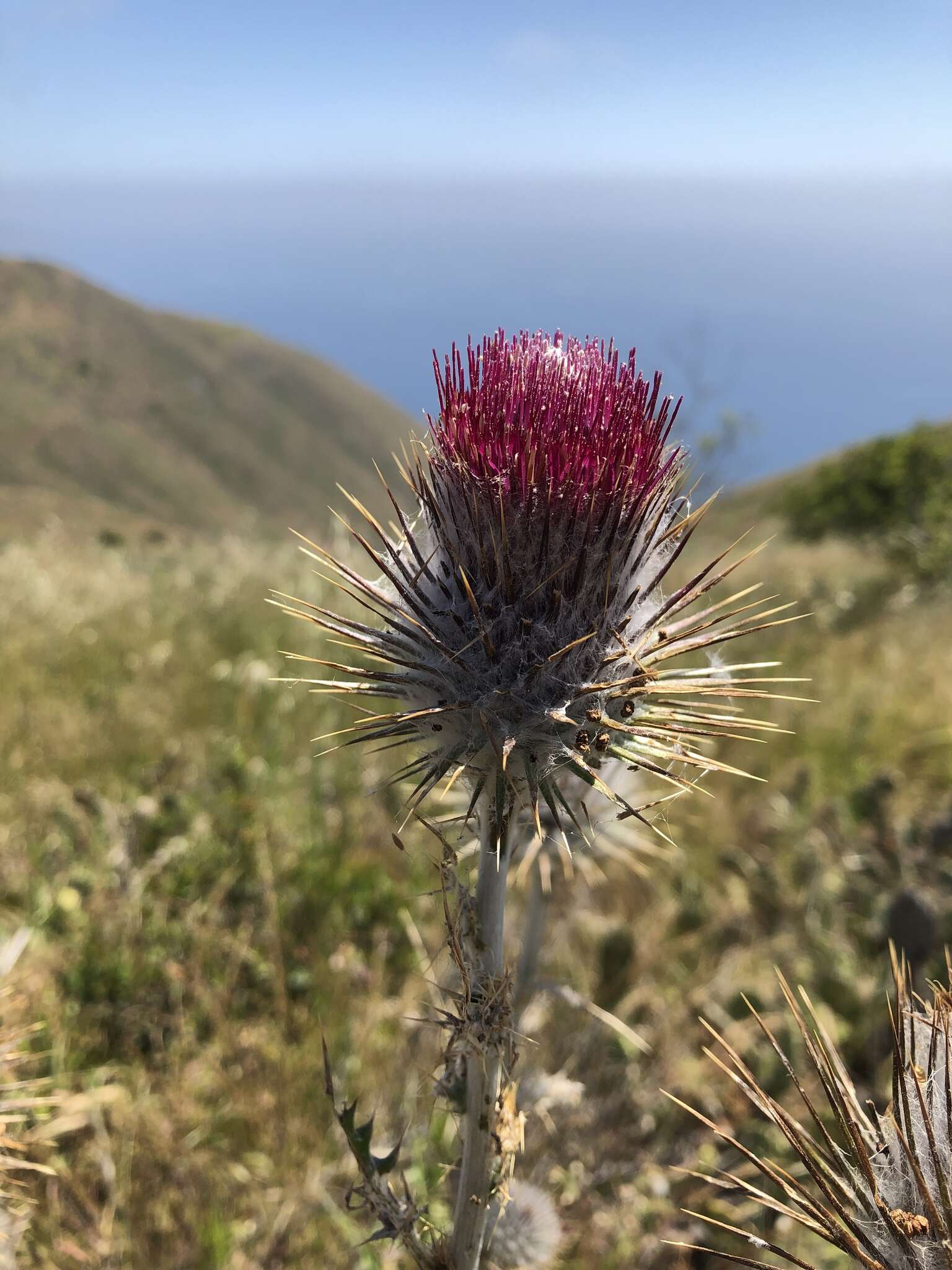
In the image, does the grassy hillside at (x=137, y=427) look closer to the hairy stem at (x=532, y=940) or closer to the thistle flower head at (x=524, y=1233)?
the hairy stem at (x=532, y=940)

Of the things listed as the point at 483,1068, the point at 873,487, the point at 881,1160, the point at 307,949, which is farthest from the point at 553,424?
the point at 873,487

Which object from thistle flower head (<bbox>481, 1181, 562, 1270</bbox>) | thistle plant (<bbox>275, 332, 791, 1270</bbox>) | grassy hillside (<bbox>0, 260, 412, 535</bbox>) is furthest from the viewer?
grassy hillside (<bbox>0, 260, 412, 535</bbox>)

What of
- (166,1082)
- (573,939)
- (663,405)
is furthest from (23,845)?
(663,405)

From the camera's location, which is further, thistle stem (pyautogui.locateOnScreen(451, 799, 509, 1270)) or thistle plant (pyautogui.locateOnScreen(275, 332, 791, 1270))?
thistle plant (pyautogui.locateOnScreen(275, 332, 791, 1270))

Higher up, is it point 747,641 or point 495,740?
point 747,641

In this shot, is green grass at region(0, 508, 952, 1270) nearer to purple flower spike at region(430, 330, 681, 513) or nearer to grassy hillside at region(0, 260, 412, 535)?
purple flower spike at region(430, 330, 681, 513)

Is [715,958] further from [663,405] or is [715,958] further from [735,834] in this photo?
[663,405]

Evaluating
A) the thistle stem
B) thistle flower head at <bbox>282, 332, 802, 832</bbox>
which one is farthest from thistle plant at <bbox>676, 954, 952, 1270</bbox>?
thistle flower head at <bbox>282, 332, 802, 832</bbox>
